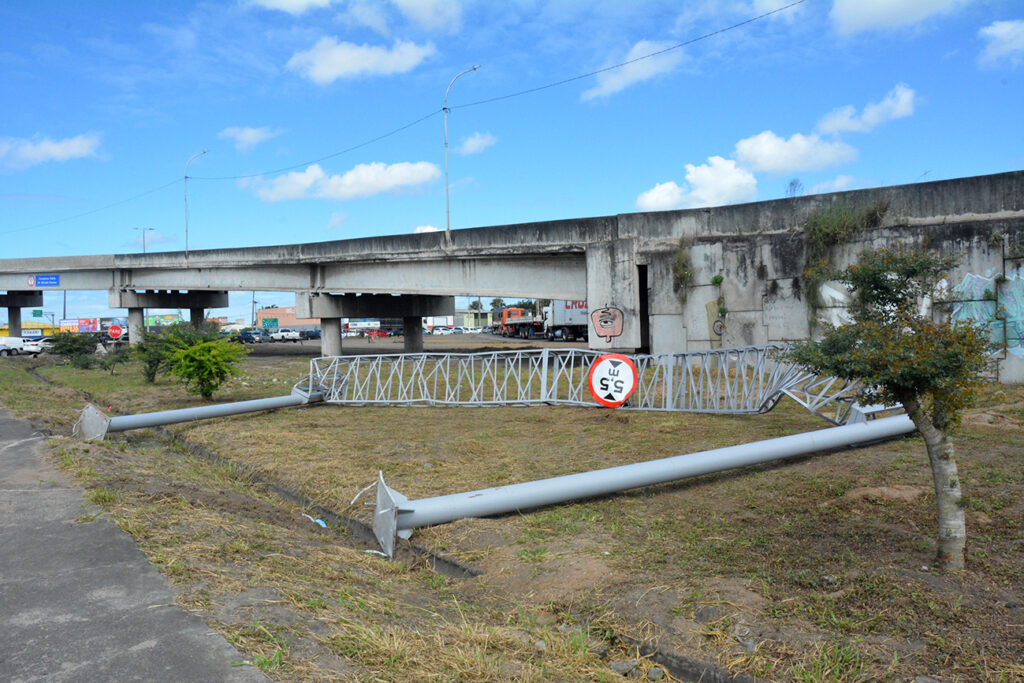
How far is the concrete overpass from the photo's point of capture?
1741cm

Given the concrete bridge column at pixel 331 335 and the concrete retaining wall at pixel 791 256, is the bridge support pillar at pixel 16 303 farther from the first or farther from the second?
the concrete retaining wall at pixel 791 256

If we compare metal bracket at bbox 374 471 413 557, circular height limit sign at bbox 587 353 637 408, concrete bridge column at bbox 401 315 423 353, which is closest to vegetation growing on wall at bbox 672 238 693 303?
circular height limit sign at bbox 587 353 637 408

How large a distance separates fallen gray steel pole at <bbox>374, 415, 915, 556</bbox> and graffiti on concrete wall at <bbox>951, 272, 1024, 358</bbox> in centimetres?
912

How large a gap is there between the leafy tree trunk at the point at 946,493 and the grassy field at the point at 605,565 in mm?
186

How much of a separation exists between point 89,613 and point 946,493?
6552mm

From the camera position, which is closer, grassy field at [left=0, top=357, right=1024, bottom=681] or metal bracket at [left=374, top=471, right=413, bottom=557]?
grassy field at [left=0, top=357, right=1024, bottom=681]

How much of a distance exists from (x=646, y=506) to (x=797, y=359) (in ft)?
10.3

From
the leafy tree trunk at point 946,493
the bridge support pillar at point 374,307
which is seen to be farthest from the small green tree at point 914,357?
the bridge support pillar at point 374,307

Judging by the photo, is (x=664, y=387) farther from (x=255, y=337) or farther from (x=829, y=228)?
(x=255, y=337)

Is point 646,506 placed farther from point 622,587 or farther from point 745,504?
point 622,587

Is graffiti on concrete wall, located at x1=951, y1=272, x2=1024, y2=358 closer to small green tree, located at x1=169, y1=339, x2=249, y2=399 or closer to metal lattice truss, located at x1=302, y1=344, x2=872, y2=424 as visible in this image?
metal lattice truss, located at x1=302, y1=344, x2=872, y2=424

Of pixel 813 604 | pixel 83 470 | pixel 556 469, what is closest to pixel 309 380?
pixel 83 470

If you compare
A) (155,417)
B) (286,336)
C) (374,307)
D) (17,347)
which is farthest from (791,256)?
(286,336)

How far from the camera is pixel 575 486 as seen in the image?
8.70m
